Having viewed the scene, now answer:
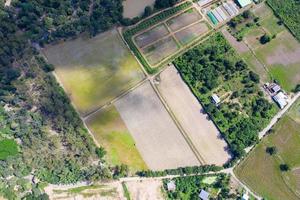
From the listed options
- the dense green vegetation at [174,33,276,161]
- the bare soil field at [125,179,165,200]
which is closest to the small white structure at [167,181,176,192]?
the bare soil field at [125,179,165,200]

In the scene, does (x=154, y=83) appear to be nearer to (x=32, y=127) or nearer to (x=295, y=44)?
(x=32, y=127)

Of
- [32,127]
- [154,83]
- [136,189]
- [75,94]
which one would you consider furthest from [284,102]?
[32,127]

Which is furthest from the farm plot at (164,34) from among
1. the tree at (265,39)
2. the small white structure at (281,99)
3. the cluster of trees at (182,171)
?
the cluster of trees at (182,171)

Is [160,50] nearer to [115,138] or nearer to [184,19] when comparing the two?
[184,19]

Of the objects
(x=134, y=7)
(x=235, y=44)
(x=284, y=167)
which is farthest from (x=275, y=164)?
(x=134, y=7)

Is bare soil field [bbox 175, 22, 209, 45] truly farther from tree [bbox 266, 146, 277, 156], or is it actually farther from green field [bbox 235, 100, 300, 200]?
tree [bbox 266, 146, 277, 156]

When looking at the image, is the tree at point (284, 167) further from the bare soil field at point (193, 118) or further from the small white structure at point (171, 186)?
the small white structure at point (171, 186)

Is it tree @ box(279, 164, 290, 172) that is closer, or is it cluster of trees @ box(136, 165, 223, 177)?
cluster of trees @ box(136, 165, 223, 177)

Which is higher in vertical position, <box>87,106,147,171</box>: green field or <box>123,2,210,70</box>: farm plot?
<box>123,2,210,70</box>: farm plot
